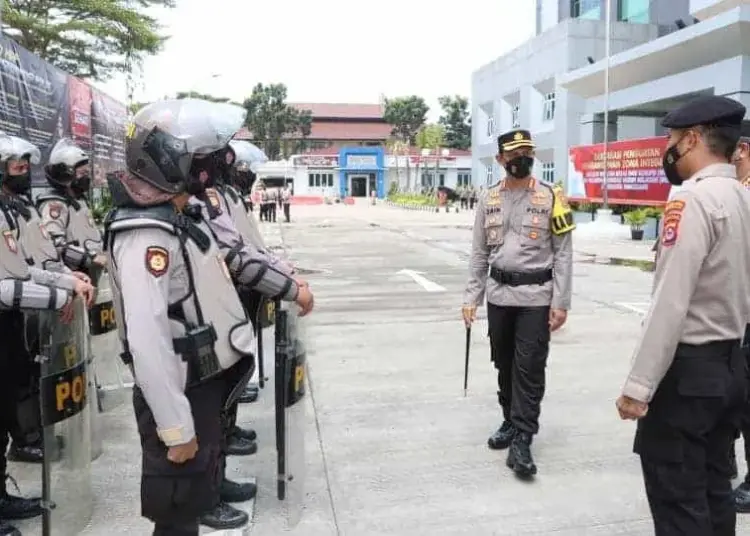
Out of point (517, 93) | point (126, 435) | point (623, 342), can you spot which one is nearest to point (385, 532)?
point (126, 435)

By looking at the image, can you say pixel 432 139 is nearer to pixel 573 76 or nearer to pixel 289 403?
pixel 573 76

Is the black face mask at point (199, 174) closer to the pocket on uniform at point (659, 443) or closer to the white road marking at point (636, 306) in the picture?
the pocket on uniform at point (659, 443)

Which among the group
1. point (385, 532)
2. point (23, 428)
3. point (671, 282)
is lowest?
point (385, 532)

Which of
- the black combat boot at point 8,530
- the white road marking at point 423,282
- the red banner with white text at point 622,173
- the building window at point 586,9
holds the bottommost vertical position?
the black combat boot at point 8,530

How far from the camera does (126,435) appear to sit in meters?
4.66

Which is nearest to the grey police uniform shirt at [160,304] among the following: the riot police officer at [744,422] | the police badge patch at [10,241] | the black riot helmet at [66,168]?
the police badge patch at [10,241]

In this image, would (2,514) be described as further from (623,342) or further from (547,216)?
→ (623,342)

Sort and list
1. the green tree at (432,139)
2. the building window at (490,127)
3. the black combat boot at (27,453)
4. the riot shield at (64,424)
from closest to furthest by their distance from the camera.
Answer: the riot shield at (64,424)
the black combat boot at (27,453)
the building window at (490,127)
the green tree at (432,139)

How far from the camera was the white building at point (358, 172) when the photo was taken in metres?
72.2

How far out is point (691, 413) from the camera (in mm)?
2447

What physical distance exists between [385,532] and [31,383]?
1.83 metres

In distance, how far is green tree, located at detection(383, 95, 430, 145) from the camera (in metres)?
79.1

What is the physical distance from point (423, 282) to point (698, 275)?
30.8 ft

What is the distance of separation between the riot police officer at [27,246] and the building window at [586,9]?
37.0 metres
